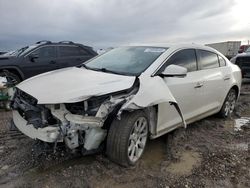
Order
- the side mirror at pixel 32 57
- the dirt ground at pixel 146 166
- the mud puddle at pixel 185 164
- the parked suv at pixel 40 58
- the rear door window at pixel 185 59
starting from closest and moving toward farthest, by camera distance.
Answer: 1. the dirt ground at pixel 146 166
2. the mud puddle at pixel 185 164
3. the rear door window at pixel 185 59
4. the parked suv at pixel 40 58
5. the side mirror at pixel 32 57

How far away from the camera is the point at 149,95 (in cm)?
345

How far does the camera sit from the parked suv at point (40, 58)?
8.01 m

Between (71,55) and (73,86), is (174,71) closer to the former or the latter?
(73,86)

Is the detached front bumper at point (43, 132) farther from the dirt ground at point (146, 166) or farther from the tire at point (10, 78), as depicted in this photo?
the tire at point (10, 78)

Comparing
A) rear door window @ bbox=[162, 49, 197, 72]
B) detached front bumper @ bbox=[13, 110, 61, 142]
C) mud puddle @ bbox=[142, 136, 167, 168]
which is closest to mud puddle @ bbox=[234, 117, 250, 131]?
rear door window @ bbox=[162, 49, 197, 72]

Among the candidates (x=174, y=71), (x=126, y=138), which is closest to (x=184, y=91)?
(x=174, y=71)

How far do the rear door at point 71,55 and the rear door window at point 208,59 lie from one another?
16.5 ft

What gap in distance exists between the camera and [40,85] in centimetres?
352

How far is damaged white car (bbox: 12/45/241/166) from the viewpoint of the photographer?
3137mm

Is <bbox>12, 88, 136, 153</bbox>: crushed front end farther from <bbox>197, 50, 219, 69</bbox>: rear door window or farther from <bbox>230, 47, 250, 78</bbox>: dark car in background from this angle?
<bbox>230, 47, 250, 78</bbox>: dark car in background

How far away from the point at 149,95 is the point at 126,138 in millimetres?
593

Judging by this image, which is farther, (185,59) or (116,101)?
(185,59)

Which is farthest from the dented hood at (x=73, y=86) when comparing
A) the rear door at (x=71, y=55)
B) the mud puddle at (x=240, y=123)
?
the rear door at (x=71, y=55)

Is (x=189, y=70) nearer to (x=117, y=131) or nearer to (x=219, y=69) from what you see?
(x=219, y=69)
